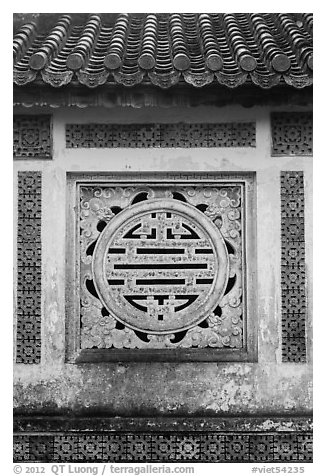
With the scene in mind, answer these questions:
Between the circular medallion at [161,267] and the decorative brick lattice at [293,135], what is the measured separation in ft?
2.79

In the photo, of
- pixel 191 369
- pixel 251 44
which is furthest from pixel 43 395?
pixel 251 44

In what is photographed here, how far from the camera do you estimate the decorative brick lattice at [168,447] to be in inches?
262

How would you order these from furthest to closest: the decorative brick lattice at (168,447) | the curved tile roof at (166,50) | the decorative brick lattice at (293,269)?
the decorative brick lattice at (293,269)
the decorative brick lattice at (168,447)
the curved tile roof at (166,50)

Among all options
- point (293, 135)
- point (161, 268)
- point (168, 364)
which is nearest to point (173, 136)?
point (293, 135)

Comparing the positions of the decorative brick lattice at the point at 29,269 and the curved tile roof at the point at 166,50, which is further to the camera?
the decorative brick lattice at the point at 29,269

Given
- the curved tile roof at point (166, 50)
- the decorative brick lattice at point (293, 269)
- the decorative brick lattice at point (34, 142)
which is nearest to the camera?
the curved tile roof at point (166, 50)

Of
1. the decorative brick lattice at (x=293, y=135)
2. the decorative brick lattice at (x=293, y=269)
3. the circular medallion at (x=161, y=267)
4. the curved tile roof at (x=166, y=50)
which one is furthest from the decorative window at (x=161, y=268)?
the curved tile roof at (x=166, y=50)

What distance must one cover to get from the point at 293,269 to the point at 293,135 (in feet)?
3.59

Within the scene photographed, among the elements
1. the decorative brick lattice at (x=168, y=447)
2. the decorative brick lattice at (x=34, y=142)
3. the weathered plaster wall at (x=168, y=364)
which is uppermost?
the decorative brick lattice at (x=34, y=142)

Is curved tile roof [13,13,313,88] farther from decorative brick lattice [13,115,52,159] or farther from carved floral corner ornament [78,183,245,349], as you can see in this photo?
carved floral corner ornament [78,183,245,349]

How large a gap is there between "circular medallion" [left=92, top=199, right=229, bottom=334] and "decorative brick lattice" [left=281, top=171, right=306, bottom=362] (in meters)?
0.51

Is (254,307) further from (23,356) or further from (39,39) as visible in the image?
(39,39)

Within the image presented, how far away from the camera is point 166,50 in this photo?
270 inches

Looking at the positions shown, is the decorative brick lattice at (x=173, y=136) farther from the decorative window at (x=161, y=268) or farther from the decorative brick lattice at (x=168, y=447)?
the decorative brick lattice at (x=168, y=447)
